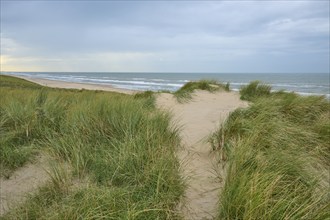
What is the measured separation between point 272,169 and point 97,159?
6.37 feet

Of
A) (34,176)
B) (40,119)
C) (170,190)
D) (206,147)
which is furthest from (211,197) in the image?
(40,119)

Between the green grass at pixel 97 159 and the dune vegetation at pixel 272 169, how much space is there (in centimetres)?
58

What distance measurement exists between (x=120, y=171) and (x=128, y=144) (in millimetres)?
470

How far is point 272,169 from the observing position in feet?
9.69

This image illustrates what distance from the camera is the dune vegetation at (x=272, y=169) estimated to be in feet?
7.53

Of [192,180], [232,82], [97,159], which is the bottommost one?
[192,180]

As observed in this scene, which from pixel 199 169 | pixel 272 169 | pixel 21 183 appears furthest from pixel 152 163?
pixel 21 183

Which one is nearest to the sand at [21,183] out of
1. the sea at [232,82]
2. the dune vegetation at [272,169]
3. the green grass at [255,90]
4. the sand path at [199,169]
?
the sand path at [199,169]

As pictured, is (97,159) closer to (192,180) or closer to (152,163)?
(152,163)

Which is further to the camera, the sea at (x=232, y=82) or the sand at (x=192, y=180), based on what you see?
the sea at (x=232, y=82)

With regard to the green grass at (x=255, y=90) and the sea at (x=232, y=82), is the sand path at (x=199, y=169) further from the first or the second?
the sea at (x=232, y=82)

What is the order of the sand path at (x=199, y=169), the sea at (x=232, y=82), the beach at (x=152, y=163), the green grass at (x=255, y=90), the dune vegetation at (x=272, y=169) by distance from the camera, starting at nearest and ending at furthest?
the dune vegetation at (x=272, y=169) < the beach at (x=152, y=163) < the sand path at (x=199, y=169) < the green grass at (x=255, y=90) < the sea at (x=232, y=82)

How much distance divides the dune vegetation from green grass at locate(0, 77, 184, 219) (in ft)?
1.90

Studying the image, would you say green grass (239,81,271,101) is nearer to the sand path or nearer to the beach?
the sand path
